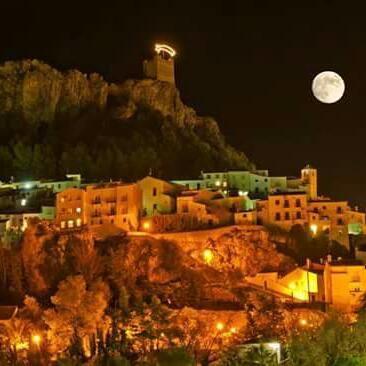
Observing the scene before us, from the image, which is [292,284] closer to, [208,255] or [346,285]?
[346,285]

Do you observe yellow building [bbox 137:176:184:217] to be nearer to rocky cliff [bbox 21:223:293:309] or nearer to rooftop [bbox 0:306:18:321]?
rocky cliff [bbox 21:223:293:309]

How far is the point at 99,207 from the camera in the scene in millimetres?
53312

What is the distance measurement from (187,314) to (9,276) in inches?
467

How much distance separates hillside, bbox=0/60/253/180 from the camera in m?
73.4

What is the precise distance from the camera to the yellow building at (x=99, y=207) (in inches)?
2079

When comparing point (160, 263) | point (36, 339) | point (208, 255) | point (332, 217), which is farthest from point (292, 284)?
point (36, 339)

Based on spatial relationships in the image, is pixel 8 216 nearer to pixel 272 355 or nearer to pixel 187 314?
pixel 187 314

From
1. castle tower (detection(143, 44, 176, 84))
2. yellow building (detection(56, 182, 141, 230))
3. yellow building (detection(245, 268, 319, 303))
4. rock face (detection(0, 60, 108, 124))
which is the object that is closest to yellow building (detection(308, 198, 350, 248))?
yellow building (detection(245, 268, 319, 303))

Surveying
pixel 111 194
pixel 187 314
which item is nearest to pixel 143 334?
pixel 187 314

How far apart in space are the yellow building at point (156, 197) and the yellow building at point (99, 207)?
1.25m

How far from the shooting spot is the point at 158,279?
47.2 m

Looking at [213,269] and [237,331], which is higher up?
[213,269]

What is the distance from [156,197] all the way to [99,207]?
14.9 ft

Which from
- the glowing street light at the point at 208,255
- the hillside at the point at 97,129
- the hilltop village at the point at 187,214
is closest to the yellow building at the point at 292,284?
the hilltop village at the point at 187,214
